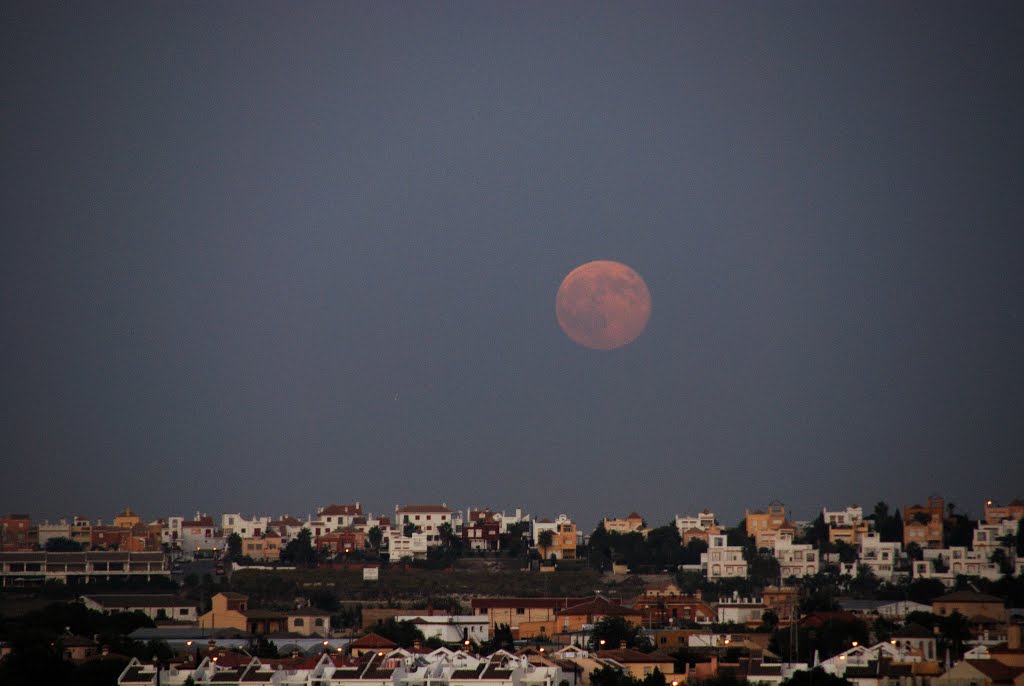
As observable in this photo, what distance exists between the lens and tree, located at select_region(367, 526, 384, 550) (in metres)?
96.2

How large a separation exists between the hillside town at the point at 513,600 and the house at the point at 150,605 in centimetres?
11

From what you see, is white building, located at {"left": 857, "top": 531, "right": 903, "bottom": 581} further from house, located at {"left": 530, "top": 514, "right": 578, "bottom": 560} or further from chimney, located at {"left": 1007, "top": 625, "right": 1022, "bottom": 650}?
chimney, located at {"left": 1007, "top": 625, "right": 1022, "bottom": 650}

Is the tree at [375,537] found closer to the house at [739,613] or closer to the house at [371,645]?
the house at [739,613]

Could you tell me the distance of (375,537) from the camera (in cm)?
9688

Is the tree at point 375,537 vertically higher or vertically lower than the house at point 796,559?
higher

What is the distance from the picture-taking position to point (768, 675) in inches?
1644

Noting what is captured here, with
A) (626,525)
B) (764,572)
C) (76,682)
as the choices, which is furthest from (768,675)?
(626,525)

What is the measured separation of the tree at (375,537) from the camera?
316 ft

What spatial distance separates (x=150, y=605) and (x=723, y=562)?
28.7 m

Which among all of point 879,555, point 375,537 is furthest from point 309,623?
point 375,537

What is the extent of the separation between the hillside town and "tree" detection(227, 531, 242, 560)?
0.16 m

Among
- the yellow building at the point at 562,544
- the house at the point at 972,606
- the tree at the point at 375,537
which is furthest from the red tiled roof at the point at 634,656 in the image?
the tree at the point at 375,537

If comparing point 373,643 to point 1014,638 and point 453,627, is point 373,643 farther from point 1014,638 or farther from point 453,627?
point 1014,638

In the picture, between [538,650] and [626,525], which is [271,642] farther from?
[626,525]
